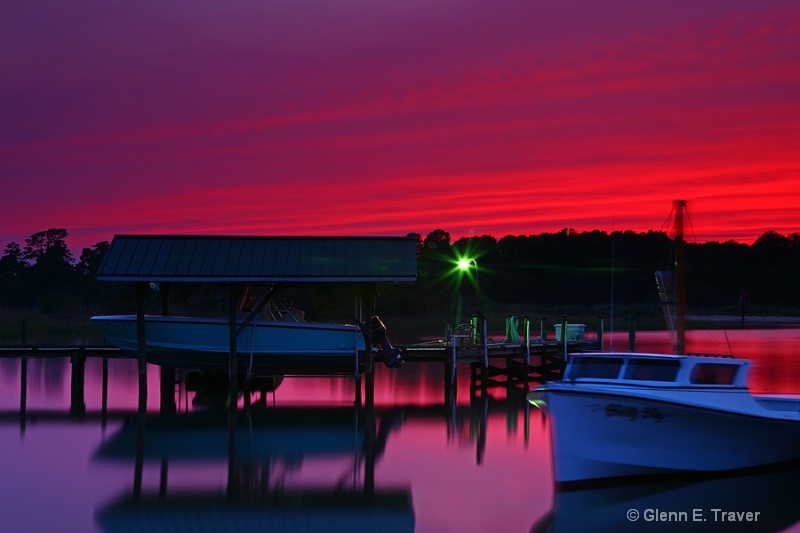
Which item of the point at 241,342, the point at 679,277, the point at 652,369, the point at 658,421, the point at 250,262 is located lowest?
the point at 658,421

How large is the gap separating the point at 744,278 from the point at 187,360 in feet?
371

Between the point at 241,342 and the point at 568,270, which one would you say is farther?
the point at 568,270

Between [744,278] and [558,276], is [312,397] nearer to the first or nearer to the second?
[558,276]

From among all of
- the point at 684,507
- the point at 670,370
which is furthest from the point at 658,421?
the point at 684,507

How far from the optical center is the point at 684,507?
18.7m

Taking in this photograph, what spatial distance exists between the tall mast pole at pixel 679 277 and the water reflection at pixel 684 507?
3632 millimetres

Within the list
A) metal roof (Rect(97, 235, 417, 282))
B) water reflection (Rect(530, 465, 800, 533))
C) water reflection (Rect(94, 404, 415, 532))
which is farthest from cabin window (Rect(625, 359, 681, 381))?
metal roof (Rect(97, 235, 417, 282))

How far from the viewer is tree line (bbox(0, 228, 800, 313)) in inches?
4500

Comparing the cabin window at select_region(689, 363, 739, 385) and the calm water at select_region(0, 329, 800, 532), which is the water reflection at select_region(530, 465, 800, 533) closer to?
the calm water at select_region(0, 329, 800, 532)

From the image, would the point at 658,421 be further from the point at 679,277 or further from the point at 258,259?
the point at 258,259

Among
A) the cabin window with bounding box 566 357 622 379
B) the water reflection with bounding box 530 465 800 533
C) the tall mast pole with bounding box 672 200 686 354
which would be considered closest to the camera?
the water reflection with bounding box 530 465 800 533

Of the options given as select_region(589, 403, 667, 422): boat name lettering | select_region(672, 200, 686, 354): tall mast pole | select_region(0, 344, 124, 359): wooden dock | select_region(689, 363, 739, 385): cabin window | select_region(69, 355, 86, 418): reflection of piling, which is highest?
select_region(672, 200, 686, 354): tall mast pole

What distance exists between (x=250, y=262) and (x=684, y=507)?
15825 millimetres

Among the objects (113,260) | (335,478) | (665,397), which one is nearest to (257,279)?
(113,260)
